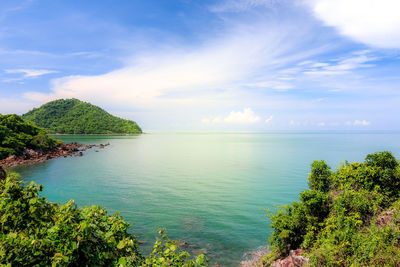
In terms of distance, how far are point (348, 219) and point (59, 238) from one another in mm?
15719

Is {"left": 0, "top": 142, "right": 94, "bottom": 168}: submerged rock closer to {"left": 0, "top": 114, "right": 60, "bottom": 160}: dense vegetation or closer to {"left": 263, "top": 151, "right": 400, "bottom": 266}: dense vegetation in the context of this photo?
{"left": 0, "top": 114, "right": 60, "bottom": 160}: dense vegetation

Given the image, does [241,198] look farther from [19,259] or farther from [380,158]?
[19,259]

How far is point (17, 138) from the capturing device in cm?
6606

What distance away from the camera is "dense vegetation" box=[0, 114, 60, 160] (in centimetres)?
6016

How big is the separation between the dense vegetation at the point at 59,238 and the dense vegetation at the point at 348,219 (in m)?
9.44

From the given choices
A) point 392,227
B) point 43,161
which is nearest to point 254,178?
point 392,227

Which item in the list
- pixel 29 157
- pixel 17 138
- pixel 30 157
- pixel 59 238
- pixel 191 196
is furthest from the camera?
pixel 17 138

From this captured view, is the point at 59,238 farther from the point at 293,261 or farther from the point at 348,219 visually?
the point at 348,219

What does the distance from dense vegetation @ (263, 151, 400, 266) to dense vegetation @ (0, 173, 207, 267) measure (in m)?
9.44

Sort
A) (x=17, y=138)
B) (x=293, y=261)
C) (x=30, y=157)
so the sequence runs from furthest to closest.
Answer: (x=17, y=138) → (x=30, y=157) → (x=293, y=261)

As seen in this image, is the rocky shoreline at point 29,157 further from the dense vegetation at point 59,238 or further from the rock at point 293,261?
the rock at point 293,261

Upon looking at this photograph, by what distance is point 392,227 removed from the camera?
11539mm

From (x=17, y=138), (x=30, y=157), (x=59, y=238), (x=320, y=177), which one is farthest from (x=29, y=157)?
(x=59, y=238)

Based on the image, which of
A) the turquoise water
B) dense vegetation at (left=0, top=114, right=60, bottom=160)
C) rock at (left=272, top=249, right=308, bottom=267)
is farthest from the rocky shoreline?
rock at (left=272, top=249, right=308, bottom=267)
